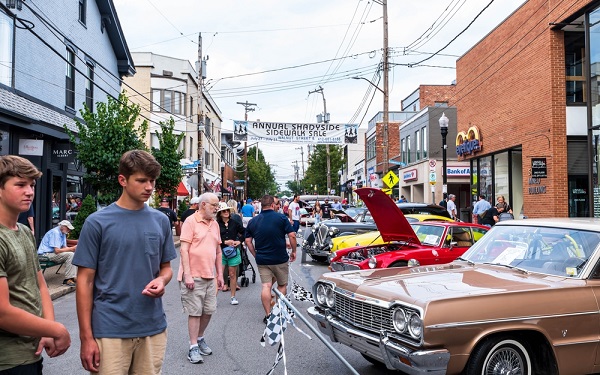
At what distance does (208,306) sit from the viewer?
20.1 feet

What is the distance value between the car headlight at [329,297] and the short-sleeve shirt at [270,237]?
6.58ft

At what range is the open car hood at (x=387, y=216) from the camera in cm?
845

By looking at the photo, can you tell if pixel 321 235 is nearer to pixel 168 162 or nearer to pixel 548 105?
pixel 548 105

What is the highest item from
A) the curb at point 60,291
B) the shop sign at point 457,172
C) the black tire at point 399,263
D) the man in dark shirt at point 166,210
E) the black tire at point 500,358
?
the shop sign at point 457,172

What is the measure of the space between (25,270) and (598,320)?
4.40m

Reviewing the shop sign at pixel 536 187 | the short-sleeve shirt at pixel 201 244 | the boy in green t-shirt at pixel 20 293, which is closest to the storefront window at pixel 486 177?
the shop sign at pixel 536 187

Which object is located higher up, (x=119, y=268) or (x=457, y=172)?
(x=457, y=172)

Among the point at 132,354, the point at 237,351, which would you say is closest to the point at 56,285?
the point at 237,351

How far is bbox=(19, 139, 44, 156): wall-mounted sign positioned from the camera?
14070 mm

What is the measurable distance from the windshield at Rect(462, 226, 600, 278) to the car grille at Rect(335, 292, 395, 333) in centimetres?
170

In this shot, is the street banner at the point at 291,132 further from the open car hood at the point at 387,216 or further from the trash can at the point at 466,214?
the open car hood at the point at 387,216

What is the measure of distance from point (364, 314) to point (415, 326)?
0.64 meters

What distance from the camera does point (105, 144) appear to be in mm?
14742

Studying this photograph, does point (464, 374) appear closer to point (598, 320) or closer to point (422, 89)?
point (598, 320)
